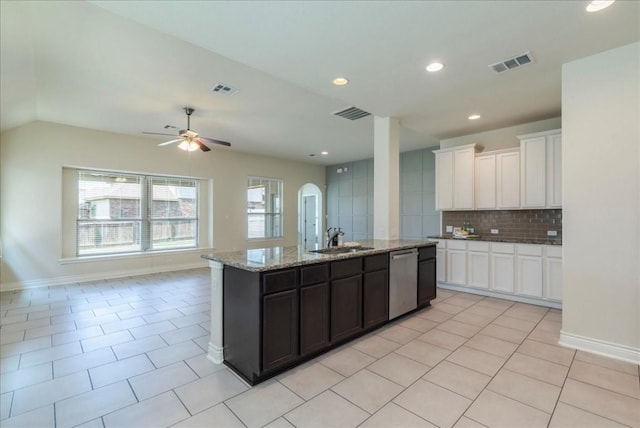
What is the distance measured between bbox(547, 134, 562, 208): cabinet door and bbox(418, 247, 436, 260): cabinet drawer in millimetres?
1948

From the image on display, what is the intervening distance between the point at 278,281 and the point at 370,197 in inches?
265

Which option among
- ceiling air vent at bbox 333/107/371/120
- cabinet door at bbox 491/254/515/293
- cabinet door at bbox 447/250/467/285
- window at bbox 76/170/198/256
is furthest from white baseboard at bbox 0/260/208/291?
cabinet door at bbox 491/254/515/293

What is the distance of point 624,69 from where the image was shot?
8.77 feet

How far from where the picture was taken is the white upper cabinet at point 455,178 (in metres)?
5.23

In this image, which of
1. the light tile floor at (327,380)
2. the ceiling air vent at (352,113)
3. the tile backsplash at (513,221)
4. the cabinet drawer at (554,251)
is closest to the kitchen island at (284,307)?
the light tile floor at (327,380)

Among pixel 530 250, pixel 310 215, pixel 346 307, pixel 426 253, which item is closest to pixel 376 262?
pixel 346 307

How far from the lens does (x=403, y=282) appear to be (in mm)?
3664

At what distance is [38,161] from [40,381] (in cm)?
457

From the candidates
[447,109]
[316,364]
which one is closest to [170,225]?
[316,364]

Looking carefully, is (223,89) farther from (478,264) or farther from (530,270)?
(530,270)

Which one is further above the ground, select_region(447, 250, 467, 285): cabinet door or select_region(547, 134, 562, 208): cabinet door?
select_region(547, 134, 562, 208): cabinet door

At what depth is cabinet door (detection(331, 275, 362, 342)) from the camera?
2799 mm

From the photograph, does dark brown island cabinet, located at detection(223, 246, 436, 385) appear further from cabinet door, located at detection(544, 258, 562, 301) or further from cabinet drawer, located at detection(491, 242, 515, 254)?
cabinet door, located at detection(544, 258, 562, 301)

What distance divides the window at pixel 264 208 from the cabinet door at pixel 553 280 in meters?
6.39
